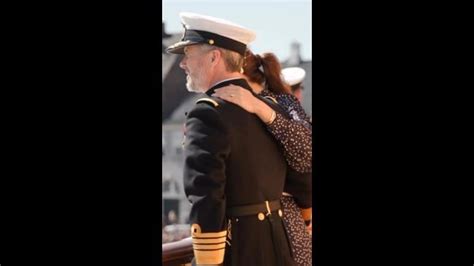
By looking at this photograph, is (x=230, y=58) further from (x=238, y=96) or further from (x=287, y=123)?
(x=287, y=123)

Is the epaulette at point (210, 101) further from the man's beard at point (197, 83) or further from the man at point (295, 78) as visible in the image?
the man at point (295, 78)

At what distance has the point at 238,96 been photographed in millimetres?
1852

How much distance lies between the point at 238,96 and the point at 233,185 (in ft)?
0.75

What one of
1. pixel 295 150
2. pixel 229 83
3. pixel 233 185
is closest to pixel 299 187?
pixel 295 150

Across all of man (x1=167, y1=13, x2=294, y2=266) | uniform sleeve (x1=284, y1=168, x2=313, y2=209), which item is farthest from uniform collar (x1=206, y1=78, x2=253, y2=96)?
uniform sleeve (x1=284, y1=168, x2=313, y2=209)

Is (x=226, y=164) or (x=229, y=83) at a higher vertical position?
(x=229, y=83)

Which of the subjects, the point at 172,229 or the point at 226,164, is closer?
the point at 226,164
